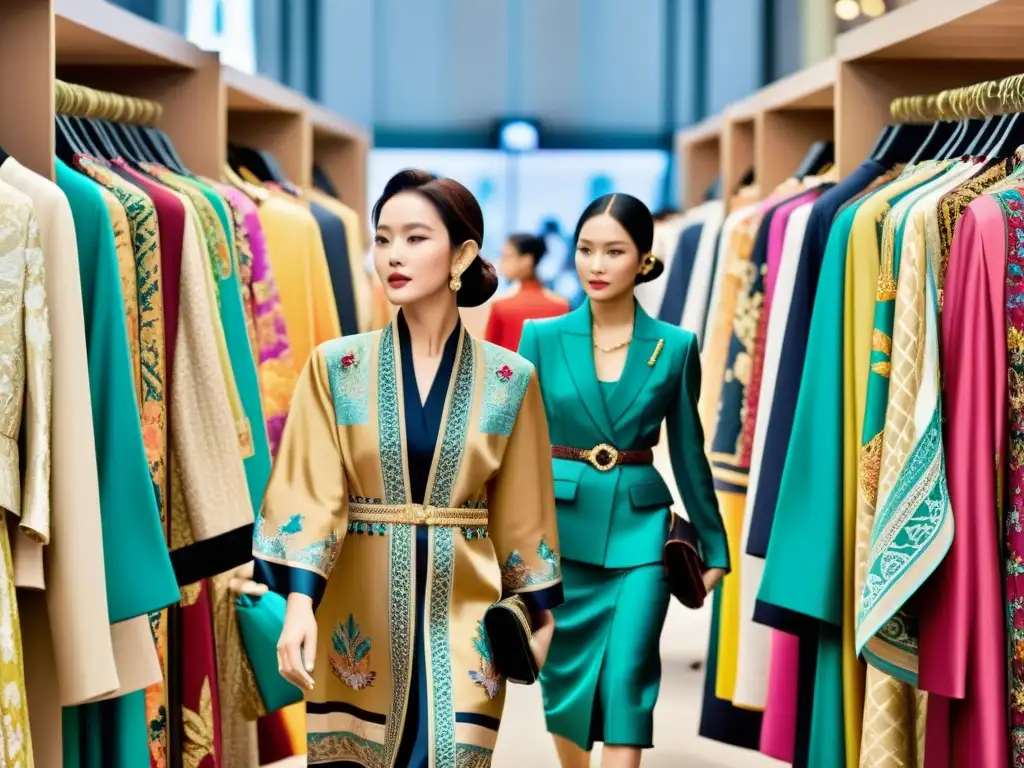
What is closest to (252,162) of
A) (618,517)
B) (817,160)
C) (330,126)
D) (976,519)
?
(330,126)

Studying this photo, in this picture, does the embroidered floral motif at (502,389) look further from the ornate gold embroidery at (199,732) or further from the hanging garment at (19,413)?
the ornate gold embroidery at (199,732)

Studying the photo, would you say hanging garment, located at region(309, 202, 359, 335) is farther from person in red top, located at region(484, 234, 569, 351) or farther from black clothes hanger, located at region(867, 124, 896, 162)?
black clothes hanger, located at region(867, 124, 896, 162)

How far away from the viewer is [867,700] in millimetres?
3027

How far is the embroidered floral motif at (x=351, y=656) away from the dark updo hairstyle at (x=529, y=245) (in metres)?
4.08

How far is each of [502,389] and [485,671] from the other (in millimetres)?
439

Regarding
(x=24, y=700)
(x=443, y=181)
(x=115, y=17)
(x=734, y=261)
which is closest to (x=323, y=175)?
(x=734, y=261)

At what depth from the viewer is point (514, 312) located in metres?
6.20

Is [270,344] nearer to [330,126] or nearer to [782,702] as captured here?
[782,702]

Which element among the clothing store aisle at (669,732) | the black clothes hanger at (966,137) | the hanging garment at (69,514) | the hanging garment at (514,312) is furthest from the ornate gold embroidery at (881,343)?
the hanging garment at (514,312)

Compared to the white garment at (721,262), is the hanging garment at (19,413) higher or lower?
lower

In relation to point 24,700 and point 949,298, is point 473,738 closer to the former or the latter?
point 24,700

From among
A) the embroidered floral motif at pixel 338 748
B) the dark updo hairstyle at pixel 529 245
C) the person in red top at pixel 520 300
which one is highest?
the dark updo hairstyle at pixel 529 245

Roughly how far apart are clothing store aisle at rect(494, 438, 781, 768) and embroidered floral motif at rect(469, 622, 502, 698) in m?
1.83

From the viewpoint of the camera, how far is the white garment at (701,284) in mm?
4988
